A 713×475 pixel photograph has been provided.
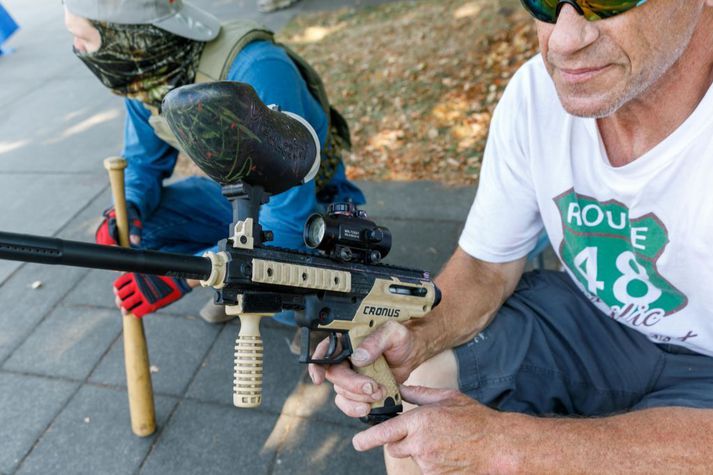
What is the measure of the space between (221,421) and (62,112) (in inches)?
212

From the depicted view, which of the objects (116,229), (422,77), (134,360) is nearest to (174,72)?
(116,229)

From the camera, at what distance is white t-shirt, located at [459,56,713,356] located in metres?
1.76

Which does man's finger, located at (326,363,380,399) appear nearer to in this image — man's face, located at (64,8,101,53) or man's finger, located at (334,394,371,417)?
man's finger, located at (334,394,371,417)

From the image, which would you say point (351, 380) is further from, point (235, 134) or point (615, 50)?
point (615, 50)

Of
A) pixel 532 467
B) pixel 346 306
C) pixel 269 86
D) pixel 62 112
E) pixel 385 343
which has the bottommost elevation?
pixel 62 112

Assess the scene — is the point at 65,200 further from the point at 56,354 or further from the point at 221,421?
the point at 221,421

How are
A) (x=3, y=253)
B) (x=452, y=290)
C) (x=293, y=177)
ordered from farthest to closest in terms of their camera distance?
(x=452, y=290) < (x=293, y=177) < (x=3, y=253)

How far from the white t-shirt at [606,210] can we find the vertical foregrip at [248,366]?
1.02 metres

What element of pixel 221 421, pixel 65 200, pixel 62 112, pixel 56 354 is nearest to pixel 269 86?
pixel 221 421

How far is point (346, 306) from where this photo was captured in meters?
1.73

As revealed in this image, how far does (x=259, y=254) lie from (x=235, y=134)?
291 mm

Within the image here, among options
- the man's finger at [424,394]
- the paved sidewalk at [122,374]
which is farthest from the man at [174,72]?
the man's finger at [424,394]

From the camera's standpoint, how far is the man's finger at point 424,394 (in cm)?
183

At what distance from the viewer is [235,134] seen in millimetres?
1393
